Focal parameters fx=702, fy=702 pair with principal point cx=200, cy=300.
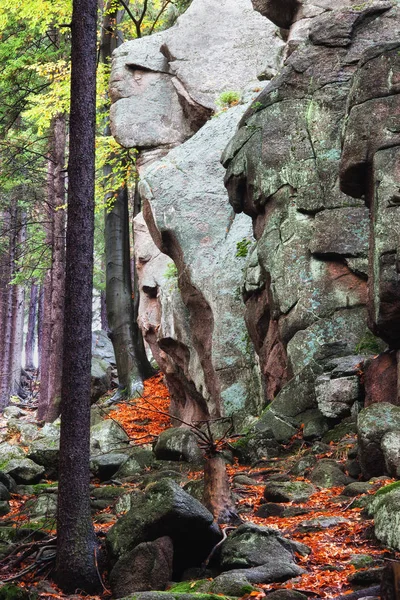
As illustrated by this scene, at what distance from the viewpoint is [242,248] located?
1566 cm

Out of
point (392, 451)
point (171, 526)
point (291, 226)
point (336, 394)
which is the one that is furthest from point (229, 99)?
point (171, 526)

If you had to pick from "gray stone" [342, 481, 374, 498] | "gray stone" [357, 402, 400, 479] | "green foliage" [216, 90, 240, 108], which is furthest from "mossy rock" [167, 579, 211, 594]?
"green foliage" [216, 90, 240, 108]

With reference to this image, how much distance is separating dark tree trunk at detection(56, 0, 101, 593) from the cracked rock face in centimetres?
413

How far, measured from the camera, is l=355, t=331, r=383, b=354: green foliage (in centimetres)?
1094

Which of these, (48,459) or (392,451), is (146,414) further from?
(392,451)

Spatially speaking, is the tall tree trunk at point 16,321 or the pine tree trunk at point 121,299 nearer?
the pine tree trunk at point 121,299

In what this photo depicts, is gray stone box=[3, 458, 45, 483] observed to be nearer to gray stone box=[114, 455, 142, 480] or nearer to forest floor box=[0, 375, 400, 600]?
forest floor box=[0, 375, 400, 600]

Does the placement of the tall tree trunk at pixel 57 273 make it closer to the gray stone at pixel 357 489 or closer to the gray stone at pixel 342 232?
the gray stone at pixel 342 232

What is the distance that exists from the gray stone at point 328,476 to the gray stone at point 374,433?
14.5 inches

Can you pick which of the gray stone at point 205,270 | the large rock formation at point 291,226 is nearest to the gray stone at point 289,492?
the large rock formation at point 291,226

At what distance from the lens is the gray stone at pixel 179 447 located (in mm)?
10711

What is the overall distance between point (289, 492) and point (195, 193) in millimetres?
9955

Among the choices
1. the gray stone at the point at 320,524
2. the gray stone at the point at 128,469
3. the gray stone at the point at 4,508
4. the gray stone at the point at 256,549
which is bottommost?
the gray stone at the point at 256,549

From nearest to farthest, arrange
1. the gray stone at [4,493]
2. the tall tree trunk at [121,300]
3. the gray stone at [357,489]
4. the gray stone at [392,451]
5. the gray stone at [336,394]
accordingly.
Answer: the gray stone at [392,451], the gray stone at [357,489], the gray stone at [4,493], the gray stone at [336,394], the tall tree trunk at [121,300]
